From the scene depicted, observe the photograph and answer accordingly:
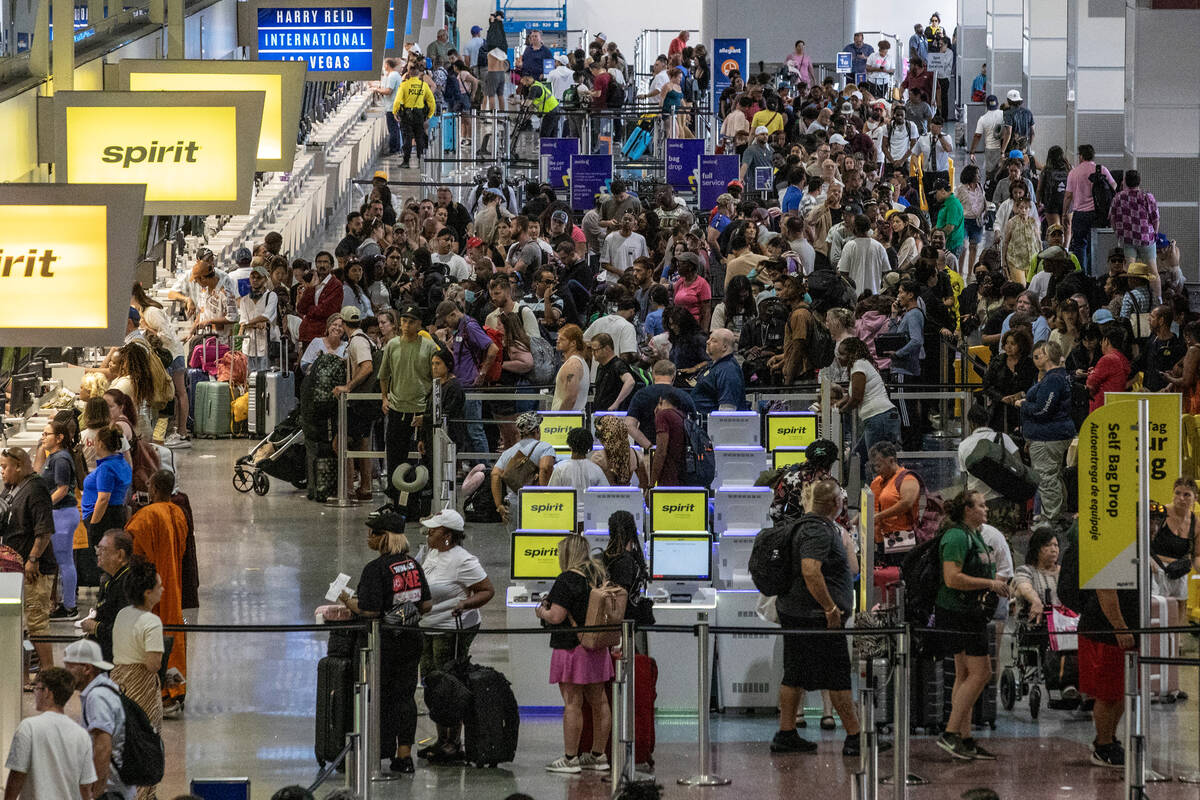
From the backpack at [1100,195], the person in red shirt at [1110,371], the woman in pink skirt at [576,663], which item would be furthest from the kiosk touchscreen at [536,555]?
the backpack at [1100,195]

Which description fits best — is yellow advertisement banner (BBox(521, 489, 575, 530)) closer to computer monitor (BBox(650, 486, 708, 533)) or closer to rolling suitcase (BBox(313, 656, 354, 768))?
computer monitor (BBox(650, 486, 708, 533))

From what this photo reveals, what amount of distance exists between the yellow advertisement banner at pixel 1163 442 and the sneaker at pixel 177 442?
10788 mm

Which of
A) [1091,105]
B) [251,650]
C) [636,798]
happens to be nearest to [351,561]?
[251,650]

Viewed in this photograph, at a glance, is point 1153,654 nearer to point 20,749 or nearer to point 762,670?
point 762,670

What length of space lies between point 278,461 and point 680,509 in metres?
5.79

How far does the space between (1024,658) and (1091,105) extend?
18904mm

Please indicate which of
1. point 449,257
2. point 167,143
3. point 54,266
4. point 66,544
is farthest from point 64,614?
point 449,257

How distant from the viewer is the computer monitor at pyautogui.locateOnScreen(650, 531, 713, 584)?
1107cm

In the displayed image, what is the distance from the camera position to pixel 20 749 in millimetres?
7668

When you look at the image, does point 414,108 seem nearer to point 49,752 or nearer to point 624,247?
point 624,247

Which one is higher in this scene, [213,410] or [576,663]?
[213,410]

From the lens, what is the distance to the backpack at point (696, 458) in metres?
13.5

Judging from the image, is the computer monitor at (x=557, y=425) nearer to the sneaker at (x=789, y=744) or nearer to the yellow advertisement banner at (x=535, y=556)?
the yellow advertisement banner at (x=535, y=556)

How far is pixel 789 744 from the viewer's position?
1018 centimetres
